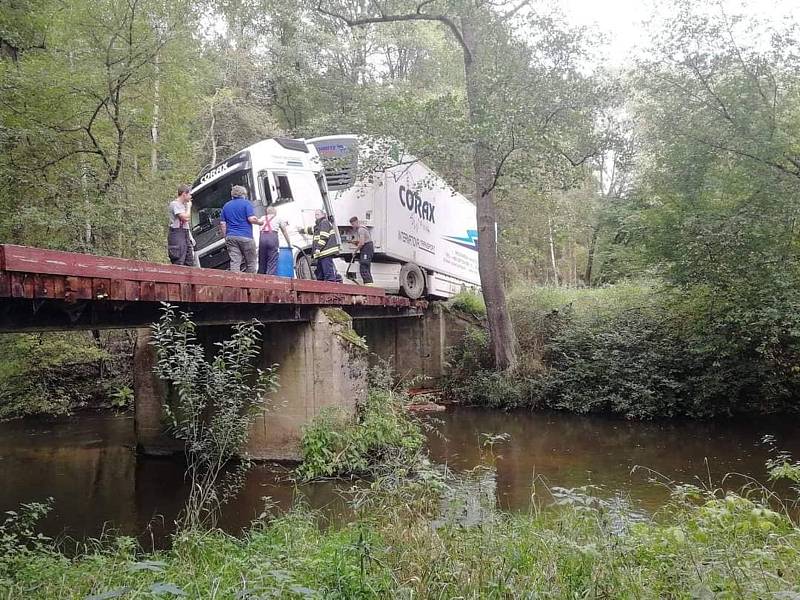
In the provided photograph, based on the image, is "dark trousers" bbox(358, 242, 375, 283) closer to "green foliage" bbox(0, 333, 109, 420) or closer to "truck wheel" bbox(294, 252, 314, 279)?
"truck wheel" bbox(294, 252, 314, 279)

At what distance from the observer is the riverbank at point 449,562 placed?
10.6 feet

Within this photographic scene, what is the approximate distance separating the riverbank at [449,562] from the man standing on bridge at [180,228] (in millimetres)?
4863

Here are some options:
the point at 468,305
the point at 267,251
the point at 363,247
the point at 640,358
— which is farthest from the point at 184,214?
the point at 640,358

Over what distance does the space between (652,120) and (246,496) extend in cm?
1128

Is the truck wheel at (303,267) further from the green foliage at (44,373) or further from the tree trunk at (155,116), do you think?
the green foliage at (44,373)

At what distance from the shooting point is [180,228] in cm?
905

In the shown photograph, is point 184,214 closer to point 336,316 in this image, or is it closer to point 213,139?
point 336,316

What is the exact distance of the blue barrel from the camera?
11.8 m

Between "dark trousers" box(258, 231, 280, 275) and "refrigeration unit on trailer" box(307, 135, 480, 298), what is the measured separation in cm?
328

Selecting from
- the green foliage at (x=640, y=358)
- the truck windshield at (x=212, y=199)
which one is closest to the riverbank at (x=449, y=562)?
the truck windshield at (x=212, y=199)

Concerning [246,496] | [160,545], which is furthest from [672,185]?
[160,545]

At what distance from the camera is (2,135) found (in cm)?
1212

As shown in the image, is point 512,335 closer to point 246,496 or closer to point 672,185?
point 672,185

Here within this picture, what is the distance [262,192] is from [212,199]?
45.1 inches
